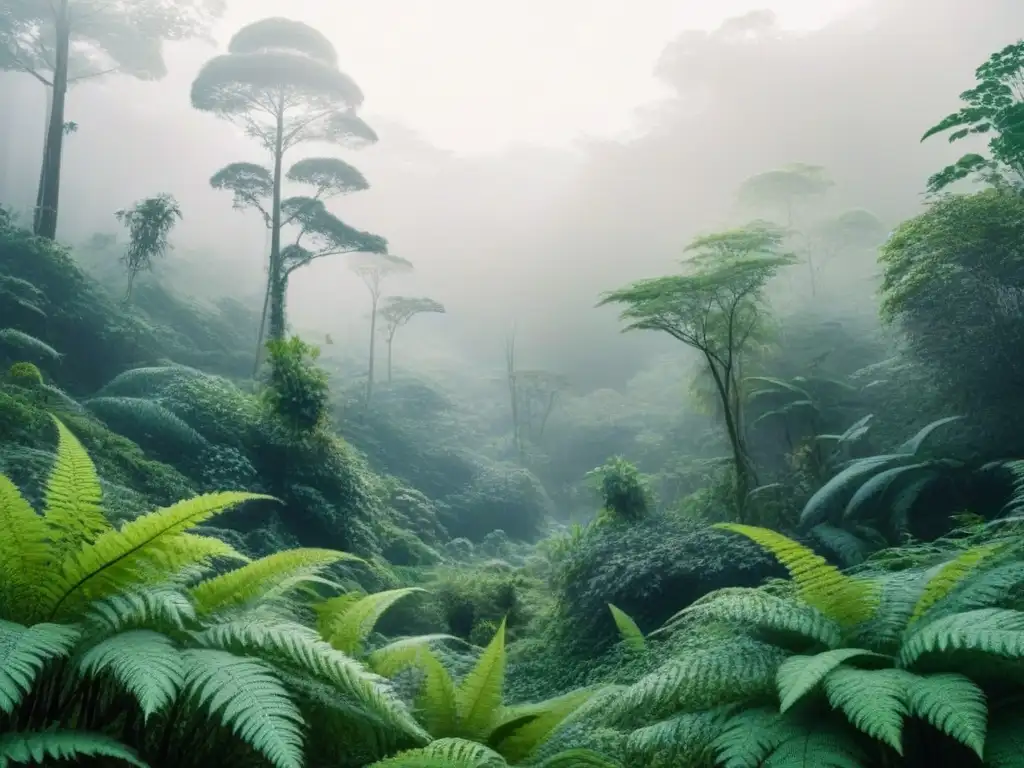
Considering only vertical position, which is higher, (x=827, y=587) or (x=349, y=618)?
(x=827, y=587)

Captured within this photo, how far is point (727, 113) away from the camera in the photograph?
42500 millimetres

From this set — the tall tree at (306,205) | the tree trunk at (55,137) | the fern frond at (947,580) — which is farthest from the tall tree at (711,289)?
the tree trunk at (55,137)

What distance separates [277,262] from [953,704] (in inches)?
566

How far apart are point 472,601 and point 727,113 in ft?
140

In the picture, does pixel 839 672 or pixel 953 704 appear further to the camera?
pixel 839 672

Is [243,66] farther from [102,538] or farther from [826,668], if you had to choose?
[826,668]

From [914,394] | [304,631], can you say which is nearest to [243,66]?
[914,394]

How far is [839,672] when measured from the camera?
187 cm

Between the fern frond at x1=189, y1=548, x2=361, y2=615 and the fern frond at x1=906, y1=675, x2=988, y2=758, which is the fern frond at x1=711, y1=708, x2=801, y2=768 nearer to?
the fern frond at x1=906, y1=675, x2=988, y2=758

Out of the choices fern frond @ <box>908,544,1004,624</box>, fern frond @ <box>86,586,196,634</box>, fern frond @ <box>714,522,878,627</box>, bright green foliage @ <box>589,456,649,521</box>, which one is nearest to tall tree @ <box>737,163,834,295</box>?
bright green foliage @ <box>589,456,649,521</box>

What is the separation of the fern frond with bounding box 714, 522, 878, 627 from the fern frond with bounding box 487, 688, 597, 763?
0.89 m

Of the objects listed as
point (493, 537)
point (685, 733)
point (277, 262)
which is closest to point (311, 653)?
point (685, 733)

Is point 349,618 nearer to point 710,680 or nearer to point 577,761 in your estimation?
point 577,761

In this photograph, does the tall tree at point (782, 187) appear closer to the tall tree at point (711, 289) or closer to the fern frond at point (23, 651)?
the tall tree at point (711, 289)
